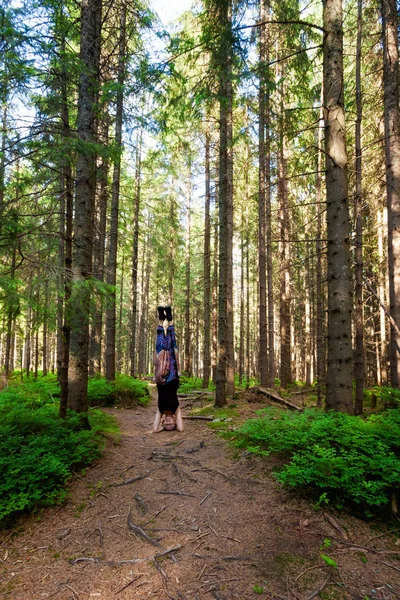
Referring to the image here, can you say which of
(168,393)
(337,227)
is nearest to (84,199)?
(168,393)

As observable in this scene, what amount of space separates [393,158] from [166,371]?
760 centimetres

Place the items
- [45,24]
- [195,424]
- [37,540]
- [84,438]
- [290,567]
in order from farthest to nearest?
[195,424]
[45,24]
[84,438]
[37,540]
[290,567]

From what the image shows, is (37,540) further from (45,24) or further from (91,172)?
(45,24)

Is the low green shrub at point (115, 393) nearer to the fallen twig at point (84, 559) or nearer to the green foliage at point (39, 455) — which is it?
the green foliage at point (39, 455)

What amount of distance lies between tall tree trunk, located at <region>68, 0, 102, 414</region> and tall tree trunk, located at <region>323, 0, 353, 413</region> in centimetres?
415

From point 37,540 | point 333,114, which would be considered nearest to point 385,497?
point 37,540

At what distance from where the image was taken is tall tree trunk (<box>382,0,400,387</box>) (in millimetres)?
7285

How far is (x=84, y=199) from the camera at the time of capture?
5.89m

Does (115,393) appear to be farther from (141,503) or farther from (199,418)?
(141,503)

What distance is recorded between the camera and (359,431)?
12.8 feet

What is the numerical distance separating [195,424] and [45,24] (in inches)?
357

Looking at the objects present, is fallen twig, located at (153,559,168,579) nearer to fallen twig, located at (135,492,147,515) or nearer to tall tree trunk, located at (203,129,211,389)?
fallen twig, located at (135,492,147,515)

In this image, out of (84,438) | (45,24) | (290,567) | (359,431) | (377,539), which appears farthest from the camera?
(45,24)

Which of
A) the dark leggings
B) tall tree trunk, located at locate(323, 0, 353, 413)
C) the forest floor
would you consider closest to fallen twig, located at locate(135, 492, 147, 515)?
the forest floor
